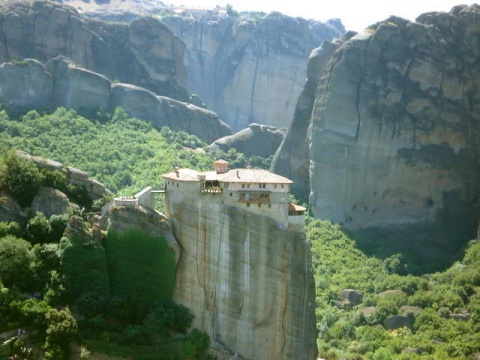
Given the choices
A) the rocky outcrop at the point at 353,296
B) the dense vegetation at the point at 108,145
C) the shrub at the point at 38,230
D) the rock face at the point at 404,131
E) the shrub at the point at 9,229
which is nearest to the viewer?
the shrub at the point at 9,229

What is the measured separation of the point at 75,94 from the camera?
351ft

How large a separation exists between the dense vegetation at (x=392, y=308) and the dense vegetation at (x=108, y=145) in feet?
71.8

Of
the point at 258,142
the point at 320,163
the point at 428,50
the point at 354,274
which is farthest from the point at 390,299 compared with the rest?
the point at 258,142

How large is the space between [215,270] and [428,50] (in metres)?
55.3

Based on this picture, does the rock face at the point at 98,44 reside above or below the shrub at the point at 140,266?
above

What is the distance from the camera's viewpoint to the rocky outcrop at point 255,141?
12294cm

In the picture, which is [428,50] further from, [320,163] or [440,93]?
[320,163]

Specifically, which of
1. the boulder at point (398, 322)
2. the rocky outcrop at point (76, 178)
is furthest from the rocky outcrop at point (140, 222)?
the boulder at point (398, 322)

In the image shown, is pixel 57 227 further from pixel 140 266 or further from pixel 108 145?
pixel 108 145

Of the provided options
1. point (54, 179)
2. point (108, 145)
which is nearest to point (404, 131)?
point (108, 145)

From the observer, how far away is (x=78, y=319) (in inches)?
1896

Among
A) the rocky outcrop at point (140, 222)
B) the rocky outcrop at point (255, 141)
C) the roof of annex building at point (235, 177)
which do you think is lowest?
the rocky outcrop at point (140, 222)

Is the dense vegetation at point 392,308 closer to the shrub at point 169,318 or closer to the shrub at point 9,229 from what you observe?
the shrub at point 169,318

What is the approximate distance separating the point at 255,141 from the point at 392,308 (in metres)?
55.5
